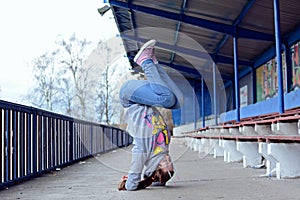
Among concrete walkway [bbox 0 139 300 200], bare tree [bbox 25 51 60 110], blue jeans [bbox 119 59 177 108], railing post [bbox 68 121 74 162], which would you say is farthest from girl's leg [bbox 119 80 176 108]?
bare tree [bbox 25 51 60 110]

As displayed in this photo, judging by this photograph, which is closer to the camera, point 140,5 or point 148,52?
point 148,52

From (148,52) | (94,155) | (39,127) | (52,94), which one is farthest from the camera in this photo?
(52,94)

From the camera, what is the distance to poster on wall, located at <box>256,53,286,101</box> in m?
20.5

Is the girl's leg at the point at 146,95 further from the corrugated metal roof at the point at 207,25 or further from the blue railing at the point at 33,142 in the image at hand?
the corrugated metal roof at the point at 207,25

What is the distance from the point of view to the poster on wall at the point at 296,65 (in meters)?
17.2

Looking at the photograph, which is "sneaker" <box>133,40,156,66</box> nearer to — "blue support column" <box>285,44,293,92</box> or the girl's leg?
the girl's leg

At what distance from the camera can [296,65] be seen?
17.6m

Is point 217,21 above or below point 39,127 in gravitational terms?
above

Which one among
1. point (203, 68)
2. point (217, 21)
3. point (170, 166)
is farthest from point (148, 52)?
point (203, 68)

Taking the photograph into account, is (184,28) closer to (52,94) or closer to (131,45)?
Answer: (131,45)

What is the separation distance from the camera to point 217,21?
16.6 metres

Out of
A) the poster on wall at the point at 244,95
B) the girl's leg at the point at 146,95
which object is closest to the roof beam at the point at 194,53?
the poster on wall at the point at 244,95

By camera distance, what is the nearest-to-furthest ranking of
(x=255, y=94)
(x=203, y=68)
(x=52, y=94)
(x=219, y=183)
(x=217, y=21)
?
(x=219, y=183) < (x=217, y=21) < (x=255, y=94) < (x=203, y=68) < (x=52, y=94)

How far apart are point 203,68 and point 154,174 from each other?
863 inches
